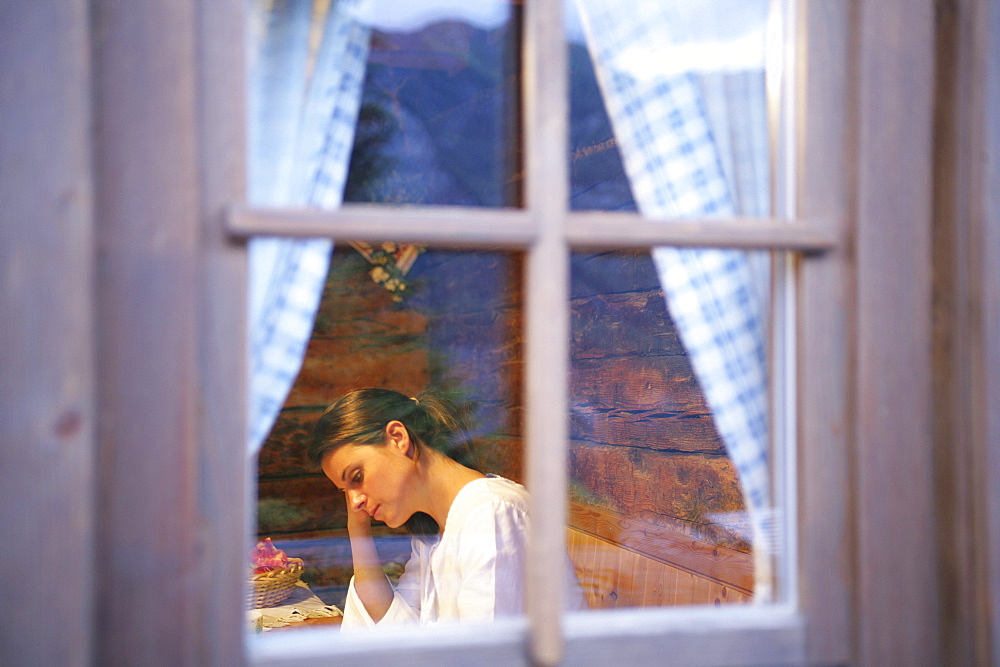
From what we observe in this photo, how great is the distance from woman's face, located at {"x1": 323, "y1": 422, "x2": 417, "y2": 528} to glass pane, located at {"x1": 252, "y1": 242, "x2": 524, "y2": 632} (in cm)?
83

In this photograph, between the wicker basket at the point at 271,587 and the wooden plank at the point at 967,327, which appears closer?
the wooden plank at the point at 967,327

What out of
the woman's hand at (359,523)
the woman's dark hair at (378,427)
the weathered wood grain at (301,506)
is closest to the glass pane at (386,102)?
the woman's dark hair at (378,427)

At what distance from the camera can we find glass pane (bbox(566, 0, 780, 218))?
102 cm

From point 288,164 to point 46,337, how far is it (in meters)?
0.35

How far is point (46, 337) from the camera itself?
72 centimetres

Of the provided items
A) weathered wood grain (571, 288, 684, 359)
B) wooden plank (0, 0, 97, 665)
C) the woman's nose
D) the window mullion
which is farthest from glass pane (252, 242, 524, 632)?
wooden plank (0, 0, 97, 665)

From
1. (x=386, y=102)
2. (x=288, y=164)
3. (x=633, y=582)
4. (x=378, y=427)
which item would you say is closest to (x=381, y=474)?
(x=378, y=427)

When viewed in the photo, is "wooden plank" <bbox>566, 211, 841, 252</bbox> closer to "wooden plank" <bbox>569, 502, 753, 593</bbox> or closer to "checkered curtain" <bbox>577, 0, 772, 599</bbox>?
"checkered curtain" <bbox>577, 0, 772, 599</bbox>

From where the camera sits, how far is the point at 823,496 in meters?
0.90

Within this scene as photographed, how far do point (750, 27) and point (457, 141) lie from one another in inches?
64.8

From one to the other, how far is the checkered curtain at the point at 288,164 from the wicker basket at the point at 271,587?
1.80 m

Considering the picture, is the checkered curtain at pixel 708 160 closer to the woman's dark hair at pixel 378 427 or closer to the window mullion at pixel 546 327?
the window mullion at pixel 546 327

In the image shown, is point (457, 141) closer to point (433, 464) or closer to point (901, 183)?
point (433, 464)

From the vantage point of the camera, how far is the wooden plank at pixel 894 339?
887 millimetres
